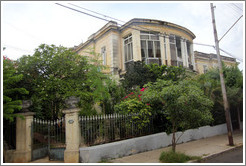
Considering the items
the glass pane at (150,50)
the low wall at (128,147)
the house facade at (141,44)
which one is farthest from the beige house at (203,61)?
the low wall at (128,147)

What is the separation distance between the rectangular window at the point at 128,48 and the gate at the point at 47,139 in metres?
8.58

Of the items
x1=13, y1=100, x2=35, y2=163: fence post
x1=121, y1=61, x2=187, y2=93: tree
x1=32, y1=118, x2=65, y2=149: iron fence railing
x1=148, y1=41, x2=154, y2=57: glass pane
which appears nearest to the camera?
x1=13, y1=100, x2=35, y2=163: fence post

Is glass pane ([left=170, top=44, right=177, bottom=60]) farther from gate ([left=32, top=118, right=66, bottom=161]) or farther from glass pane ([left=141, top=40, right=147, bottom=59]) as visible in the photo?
gate ([left=32, top=118, right=66, bottom=161])

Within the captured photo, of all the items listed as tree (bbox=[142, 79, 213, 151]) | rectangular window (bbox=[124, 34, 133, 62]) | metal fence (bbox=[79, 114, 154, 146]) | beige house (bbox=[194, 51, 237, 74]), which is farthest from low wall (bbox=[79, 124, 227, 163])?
beige house (bbox=[194, 51, 237, 74])

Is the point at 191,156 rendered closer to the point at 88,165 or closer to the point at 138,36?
the point at 88,165

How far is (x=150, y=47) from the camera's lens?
14.4 metres

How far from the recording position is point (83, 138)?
7.00 m

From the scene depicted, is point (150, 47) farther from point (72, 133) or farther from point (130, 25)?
point (72, 133)

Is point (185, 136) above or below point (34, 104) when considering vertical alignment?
below

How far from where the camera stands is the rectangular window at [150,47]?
1413 centimetres

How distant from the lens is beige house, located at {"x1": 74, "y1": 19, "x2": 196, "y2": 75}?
46.1 feet

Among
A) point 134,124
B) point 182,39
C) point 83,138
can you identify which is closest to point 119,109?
point 134,124

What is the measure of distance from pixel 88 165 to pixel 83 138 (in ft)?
3.72

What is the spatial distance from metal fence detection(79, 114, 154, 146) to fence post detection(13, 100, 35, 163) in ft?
6.21
